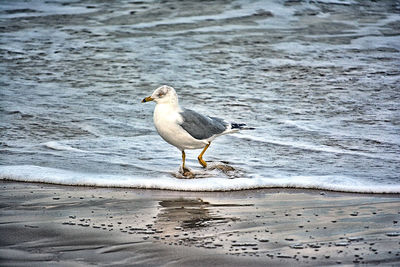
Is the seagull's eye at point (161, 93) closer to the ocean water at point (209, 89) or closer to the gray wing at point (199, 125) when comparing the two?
the gray wing at point (199, 125)

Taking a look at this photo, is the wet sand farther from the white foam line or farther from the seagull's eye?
the seagull's eye

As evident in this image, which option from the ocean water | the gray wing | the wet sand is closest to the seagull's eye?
the gray wing

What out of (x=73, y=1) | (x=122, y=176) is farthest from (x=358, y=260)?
(x=73, y=1)

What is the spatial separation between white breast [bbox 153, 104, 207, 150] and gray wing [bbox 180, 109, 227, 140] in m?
0.05

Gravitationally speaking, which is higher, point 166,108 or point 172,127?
point 166,108

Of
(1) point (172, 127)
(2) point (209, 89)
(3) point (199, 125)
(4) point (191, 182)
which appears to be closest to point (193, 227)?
(4) point (191, 182)

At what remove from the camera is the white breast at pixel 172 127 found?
5.86 m

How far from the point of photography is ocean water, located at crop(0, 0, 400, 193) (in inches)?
228

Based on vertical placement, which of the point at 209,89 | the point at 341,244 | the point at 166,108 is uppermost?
the point at 166,108

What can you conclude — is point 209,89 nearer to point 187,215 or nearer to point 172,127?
point 172,127

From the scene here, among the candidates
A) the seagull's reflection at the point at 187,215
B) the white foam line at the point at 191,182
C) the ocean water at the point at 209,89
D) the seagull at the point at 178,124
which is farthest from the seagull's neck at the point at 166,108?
the seagull's reflection at the point at 187,215

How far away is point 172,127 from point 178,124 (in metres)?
0.07

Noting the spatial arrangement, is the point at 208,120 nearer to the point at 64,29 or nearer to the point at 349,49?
the point at 349,49

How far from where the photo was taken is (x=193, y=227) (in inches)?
158
